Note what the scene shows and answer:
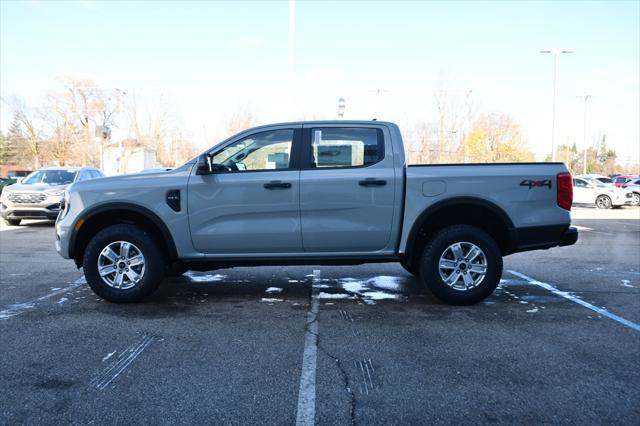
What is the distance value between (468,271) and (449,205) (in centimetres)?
74

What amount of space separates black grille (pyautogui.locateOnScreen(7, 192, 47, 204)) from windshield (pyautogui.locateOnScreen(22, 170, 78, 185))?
0.93m

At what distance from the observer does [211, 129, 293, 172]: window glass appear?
5578mm

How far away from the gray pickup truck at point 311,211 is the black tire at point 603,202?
2228 centimetres

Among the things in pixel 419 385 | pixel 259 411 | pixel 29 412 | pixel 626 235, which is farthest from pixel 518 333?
pixel 626 235

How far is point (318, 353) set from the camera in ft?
13.4

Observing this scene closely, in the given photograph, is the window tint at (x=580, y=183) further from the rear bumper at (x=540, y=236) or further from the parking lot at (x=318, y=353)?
A: the rear bumper at (x=540, y=236)

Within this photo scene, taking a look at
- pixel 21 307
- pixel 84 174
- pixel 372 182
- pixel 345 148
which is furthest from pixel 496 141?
pixel 21 307

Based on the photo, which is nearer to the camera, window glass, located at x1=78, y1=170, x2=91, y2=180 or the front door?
the front door

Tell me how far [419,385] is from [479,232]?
2.51m

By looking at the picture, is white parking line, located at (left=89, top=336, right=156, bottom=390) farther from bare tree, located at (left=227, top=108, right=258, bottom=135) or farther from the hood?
bare tree, located at (left=227, top=108, right=258, bottom=135)

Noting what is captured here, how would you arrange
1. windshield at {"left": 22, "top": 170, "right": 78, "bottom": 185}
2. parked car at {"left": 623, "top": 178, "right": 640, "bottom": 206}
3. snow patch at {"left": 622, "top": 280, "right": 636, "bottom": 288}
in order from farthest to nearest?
parked car at {"left": 623, "top": 178, "right": 640, "bottom": 206}, windshield at {"left": 22, "top": 170, "right": 78, "bottom": 185}, snow patch at {"left": 622, "top": 280, "right": 636, "bottom": 288}

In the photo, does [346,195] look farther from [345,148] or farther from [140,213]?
[140,213]

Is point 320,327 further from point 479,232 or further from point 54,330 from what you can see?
point 54,330

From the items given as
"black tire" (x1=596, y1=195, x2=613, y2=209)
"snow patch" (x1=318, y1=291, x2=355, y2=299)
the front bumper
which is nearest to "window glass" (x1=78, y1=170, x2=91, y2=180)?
the front bumper
